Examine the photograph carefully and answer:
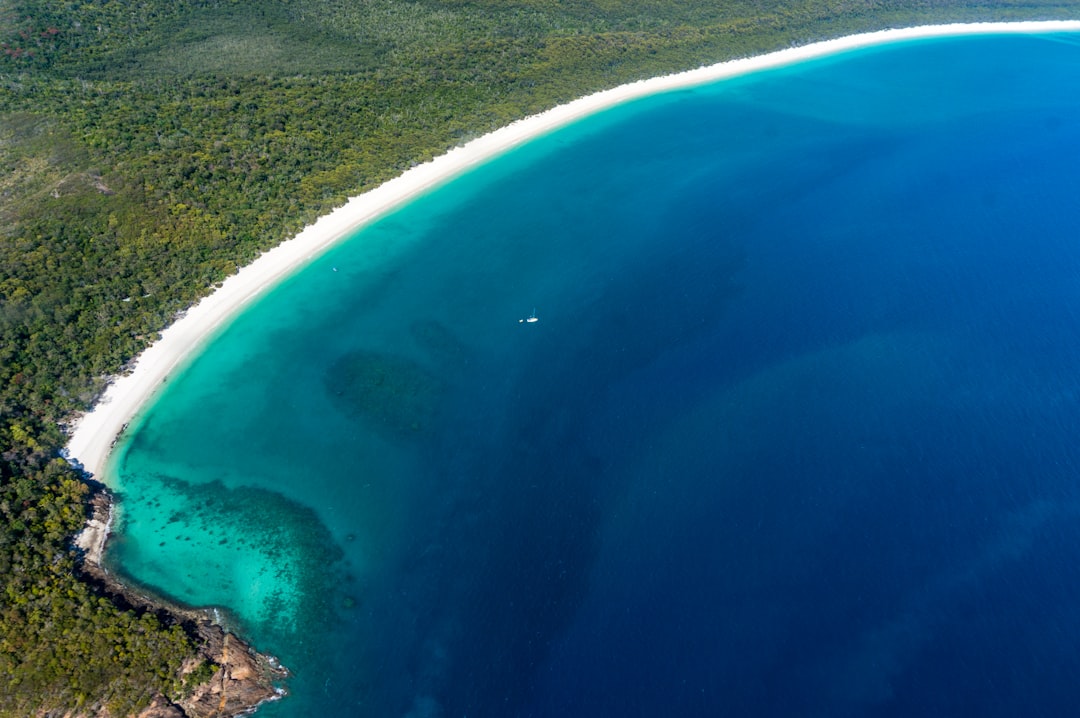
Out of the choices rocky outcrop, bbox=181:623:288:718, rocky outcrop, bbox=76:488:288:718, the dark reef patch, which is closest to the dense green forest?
rocky outcrop, bbox=76:488:288:718

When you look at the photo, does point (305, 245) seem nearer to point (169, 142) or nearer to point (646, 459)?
point (169, 142)

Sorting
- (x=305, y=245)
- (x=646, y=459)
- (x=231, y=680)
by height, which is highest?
(x=646, y=459)

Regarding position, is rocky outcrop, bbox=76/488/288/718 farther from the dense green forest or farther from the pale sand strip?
the pale sand strip

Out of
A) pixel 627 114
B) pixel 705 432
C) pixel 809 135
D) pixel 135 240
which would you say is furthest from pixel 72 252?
pixel 809 135

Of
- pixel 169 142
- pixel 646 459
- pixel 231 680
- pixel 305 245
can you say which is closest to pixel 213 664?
pixel 231 680

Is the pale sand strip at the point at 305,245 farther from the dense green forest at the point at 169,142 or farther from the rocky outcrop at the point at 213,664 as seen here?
the rocky outcrop at the point at 213,664

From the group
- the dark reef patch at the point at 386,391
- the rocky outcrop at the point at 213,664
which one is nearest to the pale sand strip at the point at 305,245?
the rocky outcrop at the point at 213,664
